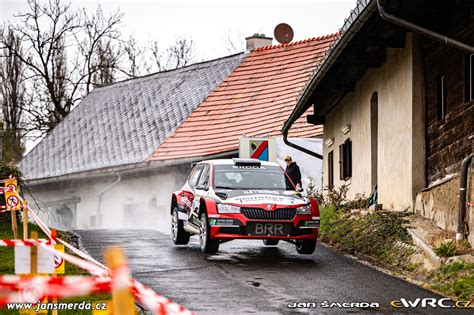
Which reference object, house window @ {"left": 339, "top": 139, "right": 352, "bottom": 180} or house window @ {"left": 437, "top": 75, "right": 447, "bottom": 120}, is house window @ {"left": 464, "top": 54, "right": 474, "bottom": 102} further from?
house window @ {"left": 339, "top": 139, "right": 352, "bottom": 180}

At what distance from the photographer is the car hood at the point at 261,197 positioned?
15500mm

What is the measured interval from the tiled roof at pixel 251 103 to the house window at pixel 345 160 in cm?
682

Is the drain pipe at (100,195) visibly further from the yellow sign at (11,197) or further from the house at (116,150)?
the yellow sign at (11,197)

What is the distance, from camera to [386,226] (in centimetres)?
1638

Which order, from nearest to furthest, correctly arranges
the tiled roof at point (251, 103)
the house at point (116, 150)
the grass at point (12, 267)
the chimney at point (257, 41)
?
the grass at point (12, 267) → the tiled roof at point (251, 103) → the house at point (116, 150) → the chimney at point (257, 41)

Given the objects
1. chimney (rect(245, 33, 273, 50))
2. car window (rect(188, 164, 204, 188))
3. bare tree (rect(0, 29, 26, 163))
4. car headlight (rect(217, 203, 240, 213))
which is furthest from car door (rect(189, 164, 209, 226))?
bare tree (rect(0, 29, 26, 163))

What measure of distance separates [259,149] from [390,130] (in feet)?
20.5

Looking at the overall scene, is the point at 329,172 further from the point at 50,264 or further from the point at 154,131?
the point at 50,264

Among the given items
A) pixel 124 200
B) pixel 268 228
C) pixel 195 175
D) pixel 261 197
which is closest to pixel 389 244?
pixel 268 228

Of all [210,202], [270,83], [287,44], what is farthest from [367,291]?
[287,44]

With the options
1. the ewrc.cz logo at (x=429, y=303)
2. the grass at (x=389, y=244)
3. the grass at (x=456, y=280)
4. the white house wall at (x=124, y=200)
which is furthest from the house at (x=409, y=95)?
the white house wall at (x=124, y=200)

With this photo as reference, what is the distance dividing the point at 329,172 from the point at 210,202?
516 inches

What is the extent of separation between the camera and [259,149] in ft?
82.2

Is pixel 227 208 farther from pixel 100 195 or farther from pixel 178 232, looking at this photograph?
pixel 100 195
